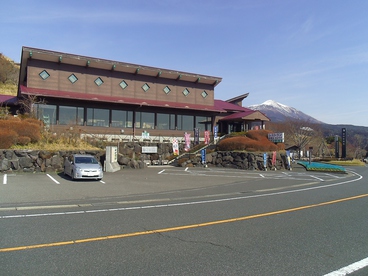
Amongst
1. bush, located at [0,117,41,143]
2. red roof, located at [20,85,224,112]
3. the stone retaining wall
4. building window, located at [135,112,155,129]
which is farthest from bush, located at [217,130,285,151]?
bush, located at [0,117,41,143]

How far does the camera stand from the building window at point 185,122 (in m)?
39.0

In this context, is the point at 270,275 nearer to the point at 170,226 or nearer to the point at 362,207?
the point at 170,226

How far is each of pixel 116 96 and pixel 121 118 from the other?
2646 mm

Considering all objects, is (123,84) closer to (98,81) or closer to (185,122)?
(98,81)

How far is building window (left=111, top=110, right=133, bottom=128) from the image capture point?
114 ft

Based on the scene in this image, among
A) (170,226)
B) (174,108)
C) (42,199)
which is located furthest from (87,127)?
(170,226)

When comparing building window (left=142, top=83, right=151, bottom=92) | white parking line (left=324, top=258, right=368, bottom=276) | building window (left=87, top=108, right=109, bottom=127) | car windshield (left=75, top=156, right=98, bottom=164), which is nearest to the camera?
white parking line (left=324, top=258, right=368, bottom=276)

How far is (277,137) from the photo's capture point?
32.8 m

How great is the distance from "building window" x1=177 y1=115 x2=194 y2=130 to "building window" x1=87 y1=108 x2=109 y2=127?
917 centimetres

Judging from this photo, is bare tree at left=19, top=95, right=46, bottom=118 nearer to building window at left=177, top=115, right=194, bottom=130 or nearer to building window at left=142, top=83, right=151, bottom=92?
building window at left=142, top=83, right=151, bottom=92

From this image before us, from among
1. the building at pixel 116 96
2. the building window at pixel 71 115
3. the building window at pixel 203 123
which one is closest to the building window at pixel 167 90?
the building at pixel 116 96

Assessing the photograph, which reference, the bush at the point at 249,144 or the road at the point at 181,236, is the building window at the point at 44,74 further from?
the road at the point at 181,236

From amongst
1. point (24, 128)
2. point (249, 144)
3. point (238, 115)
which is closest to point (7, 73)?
point (238, 115)

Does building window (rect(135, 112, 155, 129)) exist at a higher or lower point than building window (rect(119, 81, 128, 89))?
lower
